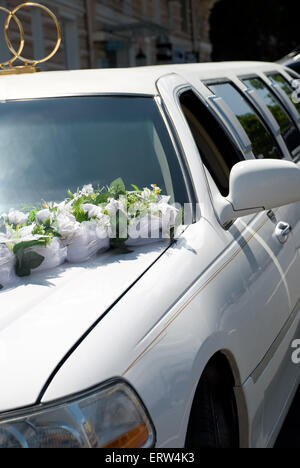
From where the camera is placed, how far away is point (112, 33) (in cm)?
1927

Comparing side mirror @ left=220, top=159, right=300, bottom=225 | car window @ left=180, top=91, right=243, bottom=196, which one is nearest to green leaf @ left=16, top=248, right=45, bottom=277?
side mirror @ left=220, top=159, right=300, bottom=225

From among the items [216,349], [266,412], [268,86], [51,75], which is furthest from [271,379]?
[268,86]

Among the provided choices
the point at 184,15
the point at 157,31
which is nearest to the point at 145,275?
the point at 157,31

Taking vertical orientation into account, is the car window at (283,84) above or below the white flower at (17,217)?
above

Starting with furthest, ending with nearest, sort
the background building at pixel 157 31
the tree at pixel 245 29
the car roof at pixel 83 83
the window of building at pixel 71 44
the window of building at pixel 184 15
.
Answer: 1. the tree at pixel 245 29
2. the window of building at pixel 184 15
3. the window of building at pixel 71 44
4. the background building at pixel 157 31
5. the car roof at pixel 83 83

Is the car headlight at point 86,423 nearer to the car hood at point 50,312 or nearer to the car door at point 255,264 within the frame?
the car hood at point 50,312

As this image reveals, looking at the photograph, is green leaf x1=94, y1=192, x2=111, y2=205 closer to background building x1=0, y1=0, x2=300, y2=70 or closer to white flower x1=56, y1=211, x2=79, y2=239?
white flower x1=56, y1=211, x2=79, y2=239

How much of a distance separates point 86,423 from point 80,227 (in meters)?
0.89

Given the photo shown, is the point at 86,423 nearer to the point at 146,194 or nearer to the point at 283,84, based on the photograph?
the point at 146,194

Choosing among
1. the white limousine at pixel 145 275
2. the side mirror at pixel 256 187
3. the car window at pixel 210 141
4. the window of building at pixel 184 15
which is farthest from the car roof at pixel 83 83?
the window of building at pixel 184 15

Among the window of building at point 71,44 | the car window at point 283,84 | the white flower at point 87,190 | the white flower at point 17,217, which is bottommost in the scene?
the white flower at point 17,217

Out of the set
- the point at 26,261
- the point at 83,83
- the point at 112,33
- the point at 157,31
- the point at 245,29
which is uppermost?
the point at 245,29

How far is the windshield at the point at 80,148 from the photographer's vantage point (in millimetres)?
2611

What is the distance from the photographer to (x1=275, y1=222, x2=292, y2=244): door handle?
294cm
